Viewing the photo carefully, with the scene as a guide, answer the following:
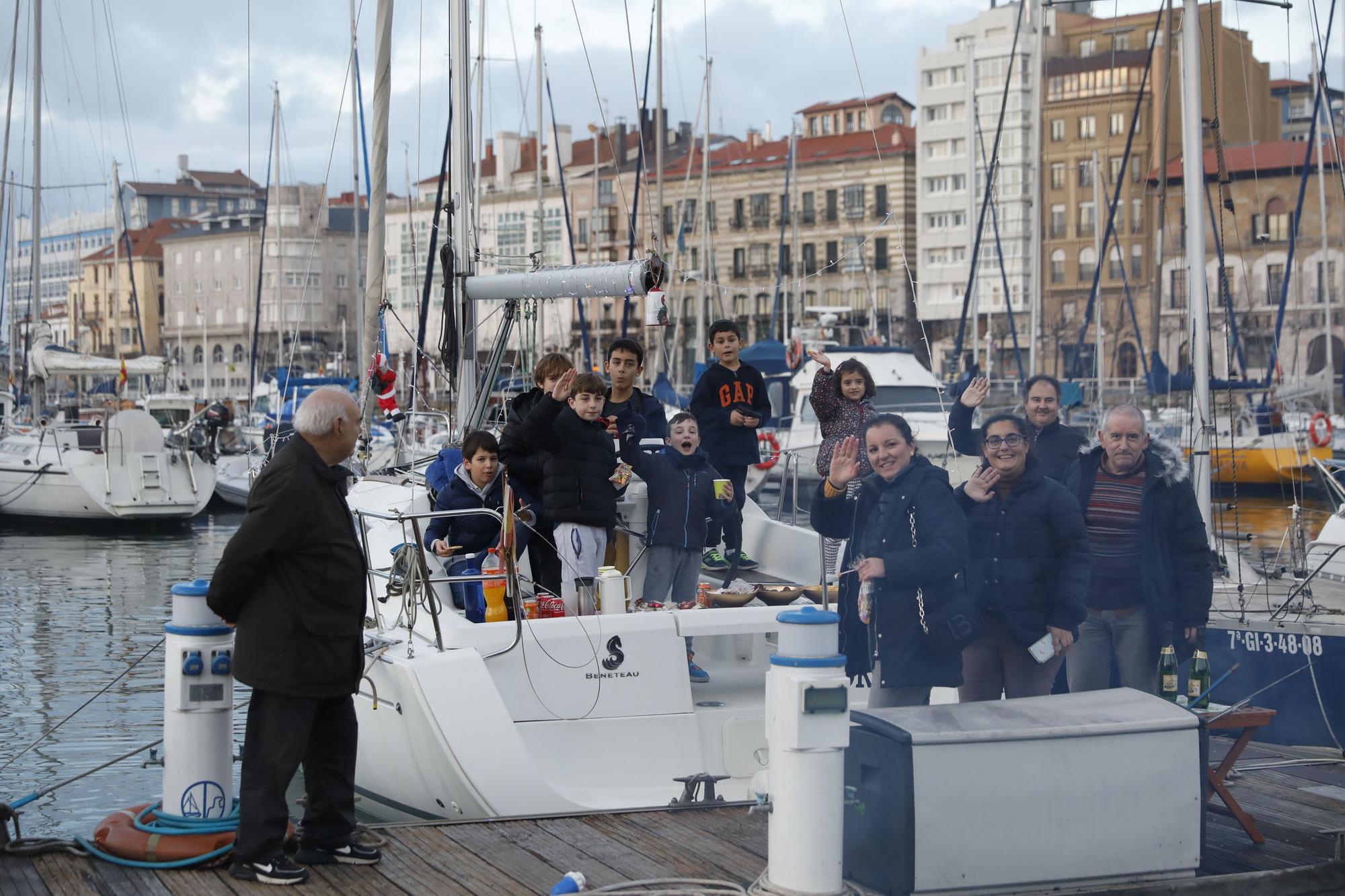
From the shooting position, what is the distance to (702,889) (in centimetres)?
491

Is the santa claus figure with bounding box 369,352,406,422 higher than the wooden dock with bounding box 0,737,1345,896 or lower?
higher

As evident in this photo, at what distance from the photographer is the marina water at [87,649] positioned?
945 centimetres

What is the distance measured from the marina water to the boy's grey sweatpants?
265 cm

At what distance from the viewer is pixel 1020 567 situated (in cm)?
572

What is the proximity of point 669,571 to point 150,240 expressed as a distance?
10643 cm

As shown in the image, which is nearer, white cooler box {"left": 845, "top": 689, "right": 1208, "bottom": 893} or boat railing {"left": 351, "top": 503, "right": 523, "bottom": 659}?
white cooler box {"left": 845, "top": 689, "right": 1208, "bottom": 893}

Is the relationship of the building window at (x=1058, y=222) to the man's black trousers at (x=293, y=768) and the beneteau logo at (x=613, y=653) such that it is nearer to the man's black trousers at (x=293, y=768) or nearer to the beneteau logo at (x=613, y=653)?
the beneteau logo at (x=613, y=653)

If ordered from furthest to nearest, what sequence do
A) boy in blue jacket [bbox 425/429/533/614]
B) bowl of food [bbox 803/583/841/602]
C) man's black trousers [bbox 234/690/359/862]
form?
bowl of food [bbox 803/583/841/602]
boy in blue jacket [bbox 425/429/533/614]
man's black trousers [bbox 234/690/359/862]

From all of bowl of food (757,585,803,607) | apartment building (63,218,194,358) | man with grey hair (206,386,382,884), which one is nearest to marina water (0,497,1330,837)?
bowl of food (757,585,803,607)

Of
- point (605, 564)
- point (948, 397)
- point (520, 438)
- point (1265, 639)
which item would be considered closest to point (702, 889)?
point (520, 438)

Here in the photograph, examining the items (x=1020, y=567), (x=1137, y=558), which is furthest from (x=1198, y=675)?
(x=1020, y=567)

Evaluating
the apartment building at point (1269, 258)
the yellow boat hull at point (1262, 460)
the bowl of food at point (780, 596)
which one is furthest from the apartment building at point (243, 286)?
the bowl of food at point (780, 596)

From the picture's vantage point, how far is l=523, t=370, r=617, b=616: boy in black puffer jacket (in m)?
7.07

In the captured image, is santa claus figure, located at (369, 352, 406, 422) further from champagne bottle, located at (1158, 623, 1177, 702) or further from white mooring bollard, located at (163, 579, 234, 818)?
champagne bottle, located at (1158, 623, 1177, 702)
